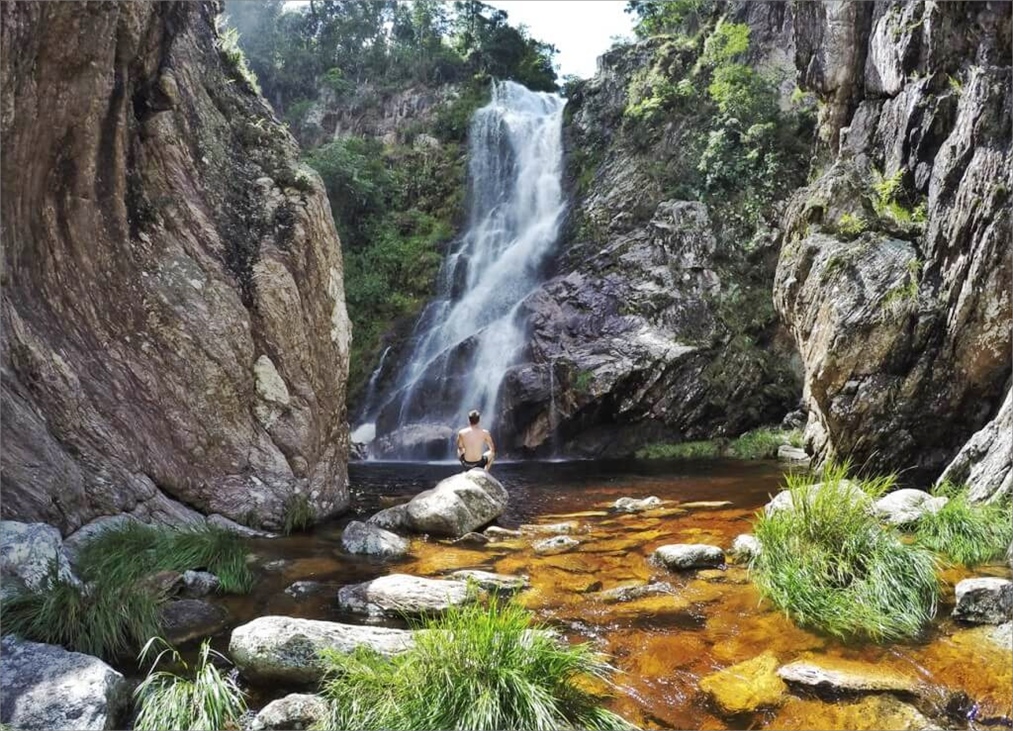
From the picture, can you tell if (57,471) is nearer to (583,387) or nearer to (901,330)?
(901,330)

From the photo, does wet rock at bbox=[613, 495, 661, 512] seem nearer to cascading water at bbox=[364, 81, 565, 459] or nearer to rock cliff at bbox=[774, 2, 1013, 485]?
rock cliff at bbox=[774, 2, 1013, 485]

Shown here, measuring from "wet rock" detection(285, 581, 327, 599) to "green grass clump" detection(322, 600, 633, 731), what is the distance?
258cm

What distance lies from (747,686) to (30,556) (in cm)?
551

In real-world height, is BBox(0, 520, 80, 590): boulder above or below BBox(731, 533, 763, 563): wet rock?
above

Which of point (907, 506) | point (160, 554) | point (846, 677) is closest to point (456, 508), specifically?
point (160, 554)

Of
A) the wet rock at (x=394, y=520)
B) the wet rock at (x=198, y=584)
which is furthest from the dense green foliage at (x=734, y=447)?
the wet rock at (x=198, y=584)

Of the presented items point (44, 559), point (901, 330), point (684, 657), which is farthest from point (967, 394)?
point (44, 559)

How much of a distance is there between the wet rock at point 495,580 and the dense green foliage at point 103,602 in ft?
6.84

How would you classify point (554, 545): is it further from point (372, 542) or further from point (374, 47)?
point (374, 47)

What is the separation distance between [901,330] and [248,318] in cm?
1073

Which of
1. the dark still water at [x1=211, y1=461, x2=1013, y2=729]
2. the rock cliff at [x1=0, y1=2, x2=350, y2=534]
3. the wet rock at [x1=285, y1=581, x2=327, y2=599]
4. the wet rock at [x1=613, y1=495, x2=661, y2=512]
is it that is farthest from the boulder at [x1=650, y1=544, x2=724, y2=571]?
the rock cliff at [x1=0, y1=2, x2=350, y2=534]

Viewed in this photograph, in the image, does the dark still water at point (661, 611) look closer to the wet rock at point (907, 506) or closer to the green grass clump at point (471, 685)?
the green grass clump at point (471, 685)

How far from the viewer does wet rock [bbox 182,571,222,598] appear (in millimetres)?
5965

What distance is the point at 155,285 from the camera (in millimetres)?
8570
